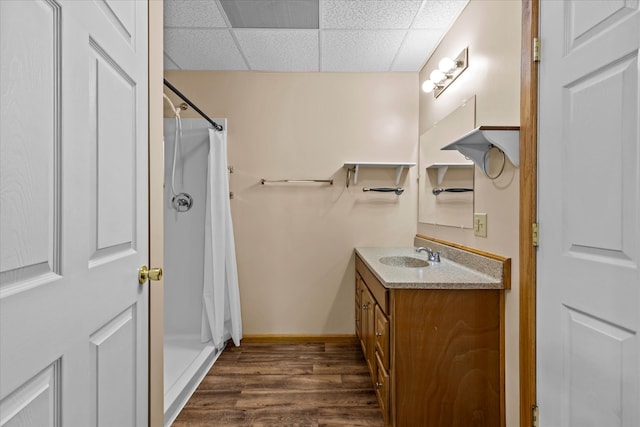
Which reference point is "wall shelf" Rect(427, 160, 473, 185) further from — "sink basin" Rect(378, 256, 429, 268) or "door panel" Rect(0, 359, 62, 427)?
"door panel" Rect(0, 359, 62, 427)

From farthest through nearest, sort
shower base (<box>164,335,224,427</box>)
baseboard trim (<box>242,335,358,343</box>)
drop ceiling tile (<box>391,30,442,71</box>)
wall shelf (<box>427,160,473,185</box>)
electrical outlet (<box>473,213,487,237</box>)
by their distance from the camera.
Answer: baseboard trim (<box>242,335,358,343</box>) < drop ceiling tile (<box>391,30,442,71</box>) < wall shelf (<box>427,160,473,185</box>) < shower base (<box>164,335,224,427</box>) < electrical outlet (<box>473,213,487,237</box>)

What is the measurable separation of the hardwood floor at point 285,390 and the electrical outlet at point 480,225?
3.72 ft

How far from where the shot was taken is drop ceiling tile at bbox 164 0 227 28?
2.01 metres

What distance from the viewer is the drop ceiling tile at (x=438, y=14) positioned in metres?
2.00

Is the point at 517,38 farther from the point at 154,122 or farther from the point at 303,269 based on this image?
the point at 303,269

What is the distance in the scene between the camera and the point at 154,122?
117 centimetres

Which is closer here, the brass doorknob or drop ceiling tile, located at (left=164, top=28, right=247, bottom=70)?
the brass doorknob

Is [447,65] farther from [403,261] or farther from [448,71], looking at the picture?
[403,261]

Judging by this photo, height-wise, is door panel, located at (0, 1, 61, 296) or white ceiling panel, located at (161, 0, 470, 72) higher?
white ceiling panel, located at (161, 0, 470, 72)

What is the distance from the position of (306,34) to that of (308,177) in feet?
3.60

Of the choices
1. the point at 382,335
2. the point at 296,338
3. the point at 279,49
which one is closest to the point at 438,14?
the point at 279,49

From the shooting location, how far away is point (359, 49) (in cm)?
254

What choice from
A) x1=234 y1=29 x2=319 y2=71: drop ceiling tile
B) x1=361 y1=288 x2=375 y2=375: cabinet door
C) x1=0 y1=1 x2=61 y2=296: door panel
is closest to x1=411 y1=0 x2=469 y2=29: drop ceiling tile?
x1=234 y1=29 x2=319 y2=71: drop ceiling tile

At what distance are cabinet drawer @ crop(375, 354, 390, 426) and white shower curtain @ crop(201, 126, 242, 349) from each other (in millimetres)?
1290
